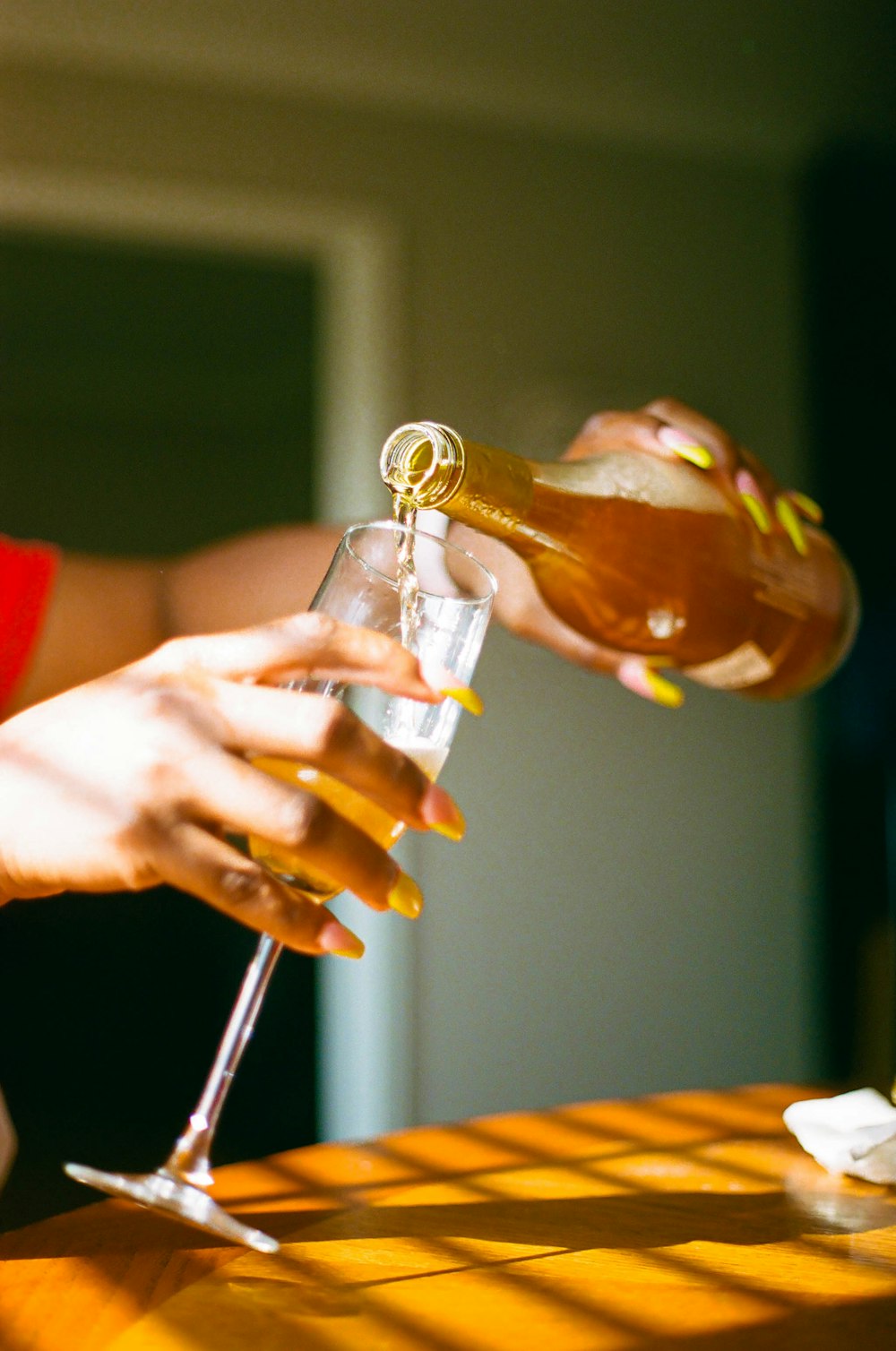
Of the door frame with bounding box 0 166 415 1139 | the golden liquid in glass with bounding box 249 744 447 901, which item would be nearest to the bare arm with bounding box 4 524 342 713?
the golden liquid in glass with bounding box 249 744 447 901

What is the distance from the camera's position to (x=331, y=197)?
2.56m

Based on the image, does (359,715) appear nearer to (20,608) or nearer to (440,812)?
(440,812)

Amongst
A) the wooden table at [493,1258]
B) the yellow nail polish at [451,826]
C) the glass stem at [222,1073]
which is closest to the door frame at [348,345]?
the wooden table at [493,1258]

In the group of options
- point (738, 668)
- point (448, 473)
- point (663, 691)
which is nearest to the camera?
point (448, 473)

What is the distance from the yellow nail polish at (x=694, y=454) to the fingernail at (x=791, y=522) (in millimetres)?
101

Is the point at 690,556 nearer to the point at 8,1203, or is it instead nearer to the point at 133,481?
the point at 8,1203

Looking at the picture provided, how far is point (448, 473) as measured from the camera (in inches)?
29.4

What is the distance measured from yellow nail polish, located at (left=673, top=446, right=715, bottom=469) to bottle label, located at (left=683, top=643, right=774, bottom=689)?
0.51 feet

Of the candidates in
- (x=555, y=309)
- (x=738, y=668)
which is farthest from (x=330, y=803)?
(x=555, y=309)

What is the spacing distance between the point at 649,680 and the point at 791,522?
0.19m

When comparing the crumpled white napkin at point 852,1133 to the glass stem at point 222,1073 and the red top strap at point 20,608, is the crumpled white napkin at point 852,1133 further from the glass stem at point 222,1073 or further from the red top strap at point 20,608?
the red top strap at point 20,608

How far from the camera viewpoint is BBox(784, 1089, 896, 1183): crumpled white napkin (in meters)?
0.76

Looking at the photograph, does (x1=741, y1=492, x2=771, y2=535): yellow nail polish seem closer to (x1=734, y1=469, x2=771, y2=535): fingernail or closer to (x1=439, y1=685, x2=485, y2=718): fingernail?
(x1=734, y1=469, x2=771, y2=535): fingernail

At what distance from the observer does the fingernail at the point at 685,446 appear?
95 cm
